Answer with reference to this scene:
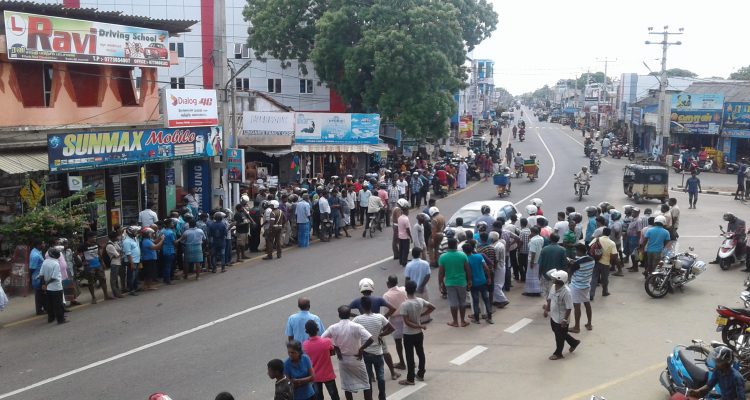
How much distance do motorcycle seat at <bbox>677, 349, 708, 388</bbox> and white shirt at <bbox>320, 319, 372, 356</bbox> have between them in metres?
3.90

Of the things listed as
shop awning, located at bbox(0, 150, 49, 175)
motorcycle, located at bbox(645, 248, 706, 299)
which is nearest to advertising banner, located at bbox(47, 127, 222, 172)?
shop awning, located at bbox(0, 150, 49, 175)

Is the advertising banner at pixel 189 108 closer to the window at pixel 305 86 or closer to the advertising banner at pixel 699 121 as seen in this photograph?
the window at pixel 305 86

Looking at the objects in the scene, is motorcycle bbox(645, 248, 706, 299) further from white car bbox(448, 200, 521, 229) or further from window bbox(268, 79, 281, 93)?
window bbox(268, 79, 281, 93)

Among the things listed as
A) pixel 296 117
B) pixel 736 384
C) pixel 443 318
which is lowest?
pixel 443 318

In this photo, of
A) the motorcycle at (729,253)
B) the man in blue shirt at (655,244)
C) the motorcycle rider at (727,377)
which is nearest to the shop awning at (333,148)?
the motorcycle at (729,253)

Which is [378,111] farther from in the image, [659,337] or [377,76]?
[659,337]

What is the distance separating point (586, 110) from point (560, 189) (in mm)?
74167

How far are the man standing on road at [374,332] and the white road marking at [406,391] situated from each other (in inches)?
21.0

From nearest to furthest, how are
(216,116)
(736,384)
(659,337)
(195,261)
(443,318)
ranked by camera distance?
(736,384) → (659,337) → (443,318) → (195,261) → (216,116)

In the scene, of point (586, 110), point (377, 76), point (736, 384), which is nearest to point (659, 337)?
point (736, 384)

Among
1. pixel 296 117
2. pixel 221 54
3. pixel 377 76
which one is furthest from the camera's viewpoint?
pixel 377 76

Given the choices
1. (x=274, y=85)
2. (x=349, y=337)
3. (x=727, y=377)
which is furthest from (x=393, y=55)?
(x=727, y=377)

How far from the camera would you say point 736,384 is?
7602mm

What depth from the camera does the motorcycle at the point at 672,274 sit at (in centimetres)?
1423
